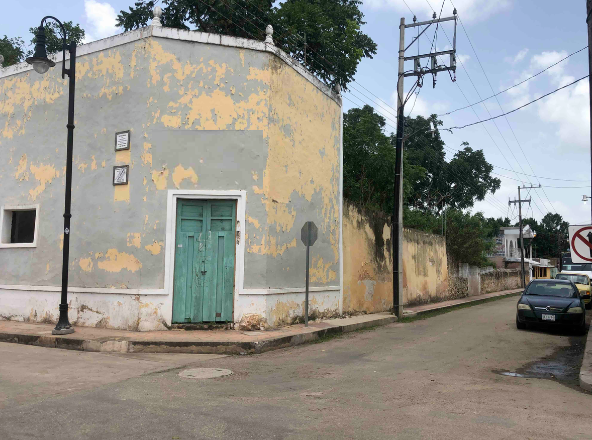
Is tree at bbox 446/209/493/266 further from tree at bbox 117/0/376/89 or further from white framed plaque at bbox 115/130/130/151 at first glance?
white framed plaque at bbox 115/130/130/151

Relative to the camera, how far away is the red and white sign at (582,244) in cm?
916

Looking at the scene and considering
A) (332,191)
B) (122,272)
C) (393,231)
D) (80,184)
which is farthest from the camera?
(393,231)

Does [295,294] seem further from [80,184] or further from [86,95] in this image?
[86,95]

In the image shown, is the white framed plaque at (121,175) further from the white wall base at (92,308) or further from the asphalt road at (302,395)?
the asphalt road at (302,395)

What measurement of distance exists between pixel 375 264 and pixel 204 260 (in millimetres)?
7905

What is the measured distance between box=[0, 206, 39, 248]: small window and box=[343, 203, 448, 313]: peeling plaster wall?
851 cm

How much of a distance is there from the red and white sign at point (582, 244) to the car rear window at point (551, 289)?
607 centimetres

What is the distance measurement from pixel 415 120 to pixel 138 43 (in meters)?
40.8

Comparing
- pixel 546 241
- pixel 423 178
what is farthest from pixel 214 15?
pixel 546 241

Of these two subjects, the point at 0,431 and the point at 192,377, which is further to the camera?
the point at 192,377

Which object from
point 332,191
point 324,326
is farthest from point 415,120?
point 324,326

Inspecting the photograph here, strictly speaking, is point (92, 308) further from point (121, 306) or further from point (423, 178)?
point (423, 178)

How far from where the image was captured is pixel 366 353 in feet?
32.7

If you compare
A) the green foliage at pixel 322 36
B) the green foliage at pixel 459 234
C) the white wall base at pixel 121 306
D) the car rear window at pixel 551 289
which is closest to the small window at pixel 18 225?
the white wall base at pixel 121 306
